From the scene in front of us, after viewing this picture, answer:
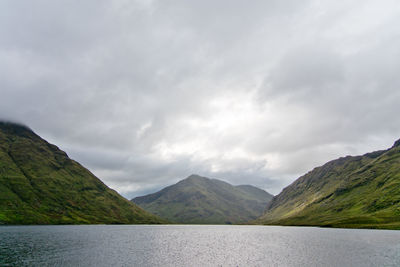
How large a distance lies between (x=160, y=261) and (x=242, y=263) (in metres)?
22.6

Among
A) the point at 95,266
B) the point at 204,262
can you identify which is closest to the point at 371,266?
the point at 204,262

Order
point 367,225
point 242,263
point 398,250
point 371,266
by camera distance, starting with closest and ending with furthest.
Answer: point 371,266 < point 242,263 < point 398,250 < point 367,225

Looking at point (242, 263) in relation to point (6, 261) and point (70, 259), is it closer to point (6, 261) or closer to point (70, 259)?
point (70, 259)

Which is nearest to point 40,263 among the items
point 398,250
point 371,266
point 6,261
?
point 6,261

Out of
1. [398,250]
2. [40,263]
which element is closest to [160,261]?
[40,263]

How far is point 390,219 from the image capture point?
19862 centimetres

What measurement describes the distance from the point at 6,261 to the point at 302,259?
76236 millimetres

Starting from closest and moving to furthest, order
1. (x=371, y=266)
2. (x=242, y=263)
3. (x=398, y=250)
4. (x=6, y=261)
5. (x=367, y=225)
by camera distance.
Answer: (x=371, y=266) → (x=6, y=261) → (x=242, y=263) → (x=398, y=250) → (x=367, y=225)

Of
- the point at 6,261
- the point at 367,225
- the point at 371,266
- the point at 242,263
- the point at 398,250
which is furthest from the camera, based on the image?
the point at 367,225

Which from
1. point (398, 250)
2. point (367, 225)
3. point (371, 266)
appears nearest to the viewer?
point (371, 266)

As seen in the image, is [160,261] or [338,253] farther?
[338,253]

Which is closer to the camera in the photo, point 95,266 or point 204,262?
point 95,266

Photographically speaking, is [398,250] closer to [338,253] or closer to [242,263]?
[338,253]

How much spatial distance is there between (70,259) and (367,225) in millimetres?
214085
